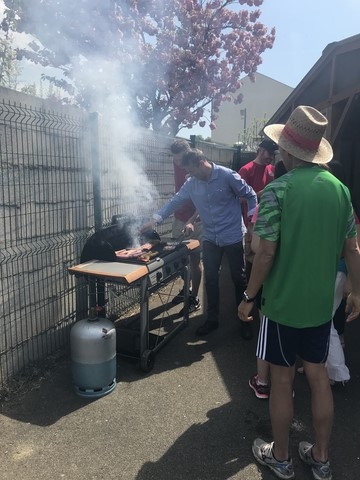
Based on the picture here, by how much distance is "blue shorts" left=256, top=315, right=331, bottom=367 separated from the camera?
2.28 metres

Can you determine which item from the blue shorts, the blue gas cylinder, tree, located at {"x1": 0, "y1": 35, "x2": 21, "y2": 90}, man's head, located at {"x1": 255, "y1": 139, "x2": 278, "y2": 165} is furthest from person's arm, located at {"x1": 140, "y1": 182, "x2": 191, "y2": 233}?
tree, located at {"x1": 0, "y1": 35, "x2": 21, "y2": 90}

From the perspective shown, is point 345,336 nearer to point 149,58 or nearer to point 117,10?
point 117,10

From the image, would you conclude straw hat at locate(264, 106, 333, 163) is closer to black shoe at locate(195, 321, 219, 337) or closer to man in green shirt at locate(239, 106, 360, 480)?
man in green shirt at locate(239, 106, 360, 480)

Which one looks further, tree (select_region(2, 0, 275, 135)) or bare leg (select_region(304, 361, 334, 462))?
tree (select_region(2, 0, 275, 135))

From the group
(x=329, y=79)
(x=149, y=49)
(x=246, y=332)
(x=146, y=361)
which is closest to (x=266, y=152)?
(x=246, y=332)

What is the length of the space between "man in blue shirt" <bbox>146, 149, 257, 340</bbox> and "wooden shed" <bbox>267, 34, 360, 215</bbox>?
198 cm

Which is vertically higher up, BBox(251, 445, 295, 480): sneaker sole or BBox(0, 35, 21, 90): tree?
BBox(0, 35, 21, 90): tree

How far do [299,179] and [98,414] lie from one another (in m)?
2.34

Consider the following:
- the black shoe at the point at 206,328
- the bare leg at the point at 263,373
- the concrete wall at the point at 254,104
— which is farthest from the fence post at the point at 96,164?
the concrete wall at the point at 254,104

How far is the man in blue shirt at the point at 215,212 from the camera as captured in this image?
4336 mm

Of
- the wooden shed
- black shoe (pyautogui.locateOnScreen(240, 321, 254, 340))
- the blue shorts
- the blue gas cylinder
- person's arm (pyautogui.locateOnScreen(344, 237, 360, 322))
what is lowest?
black shoe (pyautogui.locateOnScreen(240, 321, 254, 340))

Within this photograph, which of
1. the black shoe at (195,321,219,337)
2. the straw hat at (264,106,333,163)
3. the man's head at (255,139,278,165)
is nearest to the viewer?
the straw hat at (264,106,333,163)

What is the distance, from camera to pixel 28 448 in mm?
2717

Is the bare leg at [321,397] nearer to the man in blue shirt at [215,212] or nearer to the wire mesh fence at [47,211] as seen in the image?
the man in blue shirt at [215,212]
